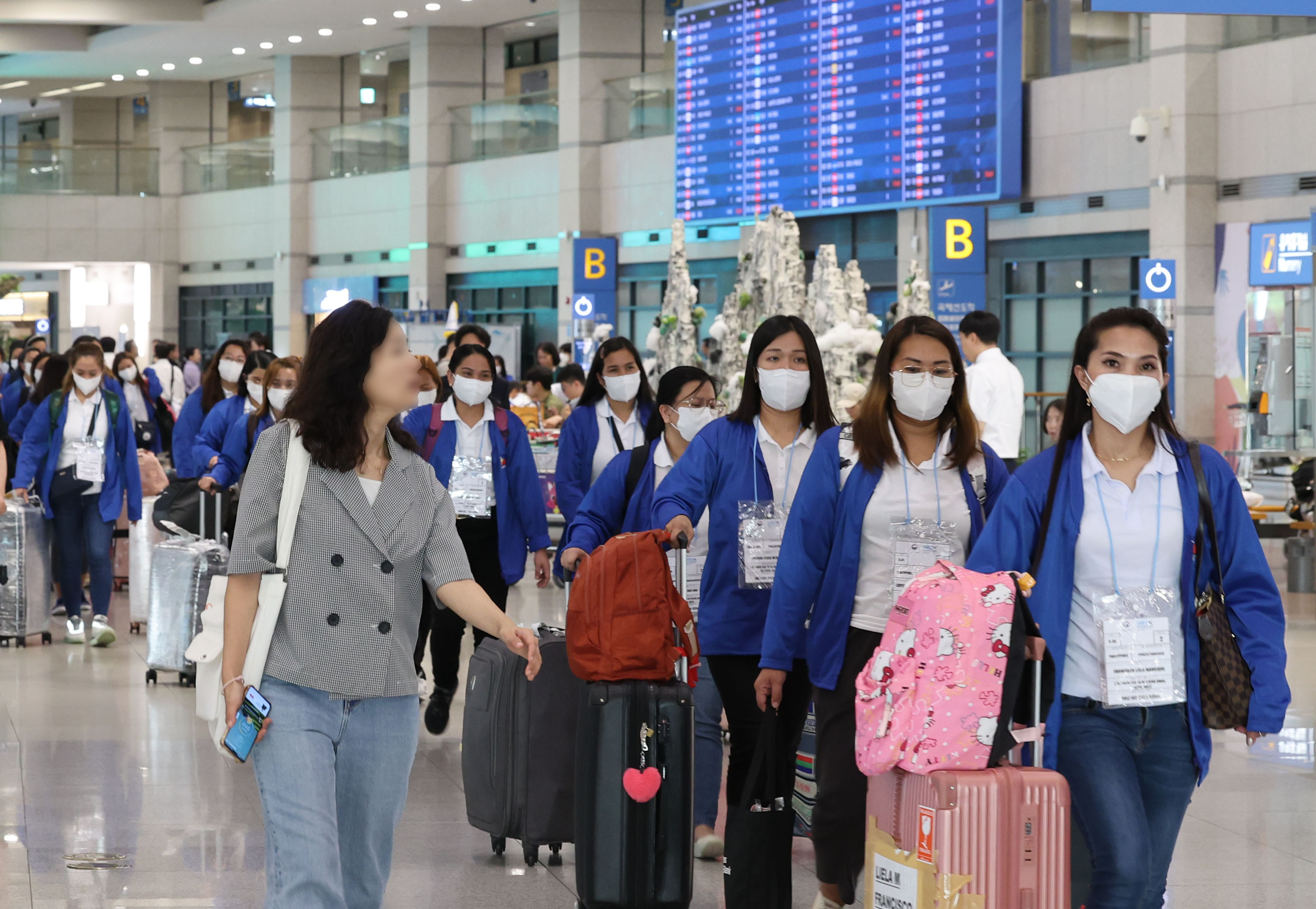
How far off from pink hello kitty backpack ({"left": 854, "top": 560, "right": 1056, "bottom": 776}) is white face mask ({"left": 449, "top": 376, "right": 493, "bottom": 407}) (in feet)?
12.0

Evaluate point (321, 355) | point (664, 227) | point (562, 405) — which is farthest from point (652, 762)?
point (664, 227)

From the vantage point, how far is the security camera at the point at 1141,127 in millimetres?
A: 18453

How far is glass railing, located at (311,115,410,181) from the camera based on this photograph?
31719 mm

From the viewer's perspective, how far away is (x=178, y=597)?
8.43 m

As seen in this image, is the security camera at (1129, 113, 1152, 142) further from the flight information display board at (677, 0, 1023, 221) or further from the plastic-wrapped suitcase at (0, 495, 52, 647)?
the plastic-wrapped suitcase at (0, 495, 52, 647)

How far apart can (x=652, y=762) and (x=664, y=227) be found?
22.1m

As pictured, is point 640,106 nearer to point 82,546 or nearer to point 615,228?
point 615,228

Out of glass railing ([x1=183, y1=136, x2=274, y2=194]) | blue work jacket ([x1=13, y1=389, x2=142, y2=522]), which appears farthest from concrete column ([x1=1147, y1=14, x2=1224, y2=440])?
glass railing ([x1=183, y1=136, x2=274, y2=194])

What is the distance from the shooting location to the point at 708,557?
4816 mm

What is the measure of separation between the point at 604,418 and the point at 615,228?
65.3 feet

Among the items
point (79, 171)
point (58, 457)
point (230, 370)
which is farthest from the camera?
point (79, 171)

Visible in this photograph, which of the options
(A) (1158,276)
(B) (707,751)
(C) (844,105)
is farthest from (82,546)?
(C) (844,105)

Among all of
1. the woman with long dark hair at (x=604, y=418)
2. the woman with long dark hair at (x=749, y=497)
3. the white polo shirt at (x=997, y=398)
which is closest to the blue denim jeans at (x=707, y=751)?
the woman with long dark hair at (x=749, y=497)

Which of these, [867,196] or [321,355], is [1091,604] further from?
[867,196]
